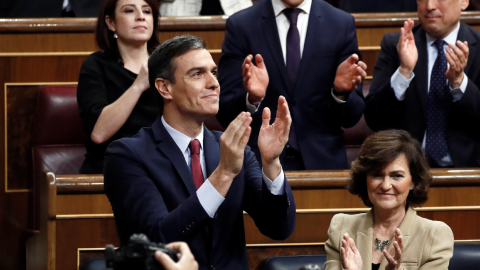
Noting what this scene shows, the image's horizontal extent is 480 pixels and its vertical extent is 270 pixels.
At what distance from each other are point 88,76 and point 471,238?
124 cm

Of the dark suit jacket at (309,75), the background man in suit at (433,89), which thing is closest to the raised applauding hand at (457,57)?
the background man in suit at (433,89)

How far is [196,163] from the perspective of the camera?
4.65ft

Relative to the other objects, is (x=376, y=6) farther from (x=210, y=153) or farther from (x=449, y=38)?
(x=210, y=153)

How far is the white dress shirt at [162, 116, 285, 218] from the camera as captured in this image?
1.26 m

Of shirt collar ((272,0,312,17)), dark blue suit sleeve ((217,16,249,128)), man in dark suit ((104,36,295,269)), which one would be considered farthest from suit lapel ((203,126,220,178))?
shirt collar ((272,0,312,17))

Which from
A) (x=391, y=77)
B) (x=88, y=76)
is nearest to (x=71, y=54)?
(x=88, y=76)

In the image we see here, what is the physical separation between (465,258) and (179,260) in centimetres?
99

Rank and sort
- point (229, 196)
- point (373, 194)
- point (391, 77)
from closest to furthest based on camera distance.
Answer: point (229, 196) → point (373, 194) → point (391, 77)

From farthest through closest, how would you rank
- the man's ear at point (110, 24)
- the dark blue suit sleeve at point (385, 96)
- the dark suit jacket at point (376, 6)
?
the dark suit jacket at point (376, 6)
the man's ear at point (110, 24)
the dark blue suit sleeve at point (385, 96)

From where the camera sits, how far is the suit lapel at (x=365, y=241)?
154 centimetres

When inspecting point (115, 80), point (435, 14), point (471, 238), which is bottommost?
point (471, 238)

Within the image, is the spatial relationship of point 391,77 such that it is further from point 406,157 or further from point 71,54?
point 71,54

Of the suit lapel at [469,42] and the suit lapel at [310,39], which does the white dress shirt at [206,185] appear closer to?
the suit lapel at [310,39]

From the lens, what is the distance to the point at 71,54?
2582 mm
